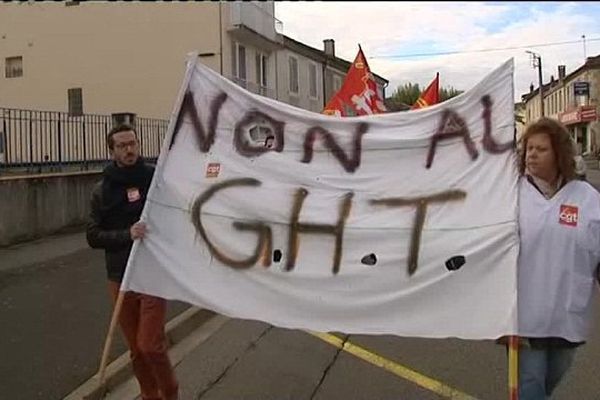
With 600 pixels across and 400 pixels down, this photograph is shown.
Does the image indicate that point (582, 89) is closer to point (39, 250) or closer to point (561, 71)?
point (561, 71)

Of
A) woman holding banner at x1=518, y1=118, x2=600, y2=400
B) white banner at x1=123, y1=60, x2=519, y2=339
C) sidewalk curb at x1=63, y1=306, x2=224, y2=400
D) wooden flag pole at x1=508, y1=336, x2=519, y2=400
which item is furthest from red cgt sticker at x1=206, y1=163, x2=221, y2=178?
wooden flag pole at x1=508, y1=336, x2=519, y2=400

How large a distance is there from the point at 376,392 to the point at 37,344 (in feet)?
9.76

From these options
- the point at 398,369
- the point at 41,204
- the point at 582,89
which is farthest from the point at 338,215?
the point at 582,89

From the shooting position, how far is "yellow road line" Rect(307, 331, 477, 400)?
5.10 m

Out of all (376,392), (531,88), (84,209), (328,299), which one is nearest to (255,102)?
(328,299)

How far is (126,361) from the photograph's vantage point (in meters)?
5.71

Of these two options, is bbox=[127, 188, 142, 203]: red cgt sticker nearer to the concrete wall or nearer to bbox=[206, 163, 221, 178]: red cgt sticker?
bbox=[206, 163, 221, 178]: red cgt sticker

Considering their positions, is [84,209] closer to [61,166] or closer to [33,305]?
[61,166]

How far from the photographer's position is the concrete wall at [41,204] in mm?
10984

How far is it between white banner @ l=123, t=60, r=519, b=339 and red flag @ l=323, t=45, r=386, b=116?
31.8ft

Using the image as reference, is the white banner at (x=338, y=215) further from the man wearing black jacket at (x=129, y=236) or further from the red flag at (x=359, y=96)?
the red flag at (x=359, y=96)

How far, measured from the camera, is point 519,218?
3.68 meters

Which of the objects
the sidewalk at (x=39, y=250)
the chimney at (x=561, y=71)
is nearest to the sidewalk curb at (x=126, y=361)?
the sidewalk at (x=39, y=250)

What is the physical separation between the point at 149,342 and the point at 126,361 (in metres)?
1.59
